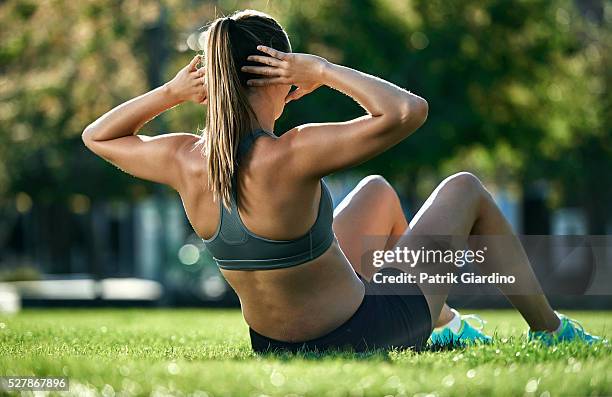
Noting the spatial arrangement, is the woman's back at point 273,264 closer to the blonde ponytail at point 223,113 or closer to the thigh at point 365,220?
the blonde ponytail at point 223,113

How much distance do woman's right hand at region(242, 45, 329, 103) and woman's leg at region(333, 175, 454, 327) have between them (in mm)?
1076

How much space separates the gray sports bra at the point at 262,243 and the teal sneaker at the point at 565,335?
4.24ft

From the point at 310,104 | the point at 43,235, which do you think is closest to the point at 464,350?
the point at 310,104

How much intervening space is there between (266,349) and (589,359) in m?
1.41

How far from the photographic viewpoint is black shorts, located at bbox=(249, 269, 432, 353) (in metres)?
4.31

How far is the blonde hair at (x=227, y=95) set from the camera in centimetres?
400

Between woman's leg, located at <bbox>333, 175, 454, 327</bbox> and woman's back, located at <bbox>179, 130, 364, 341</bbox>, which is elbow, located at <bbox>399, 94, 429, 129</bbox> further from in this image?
woman's leg, located at <bbox>333, 175, 454, 327</bbox>

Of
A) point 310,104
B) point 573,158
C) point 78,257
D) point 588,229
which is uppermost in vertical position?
point 310,104

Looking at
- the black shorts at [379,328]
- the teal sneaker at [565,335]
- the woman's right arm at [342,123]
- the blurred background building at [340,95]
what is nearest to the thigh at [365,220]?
the black shorts at [379,328]

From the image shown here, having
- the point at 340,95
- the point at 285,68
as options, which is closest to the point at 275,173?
the point at 285,68

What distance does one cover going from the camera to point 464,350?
173 inches

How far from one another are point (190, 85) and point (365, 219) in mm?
1208

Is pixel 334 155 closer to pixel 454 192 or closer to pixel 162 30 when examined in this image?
pixel 454 192

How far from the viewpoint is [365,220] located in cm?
510
